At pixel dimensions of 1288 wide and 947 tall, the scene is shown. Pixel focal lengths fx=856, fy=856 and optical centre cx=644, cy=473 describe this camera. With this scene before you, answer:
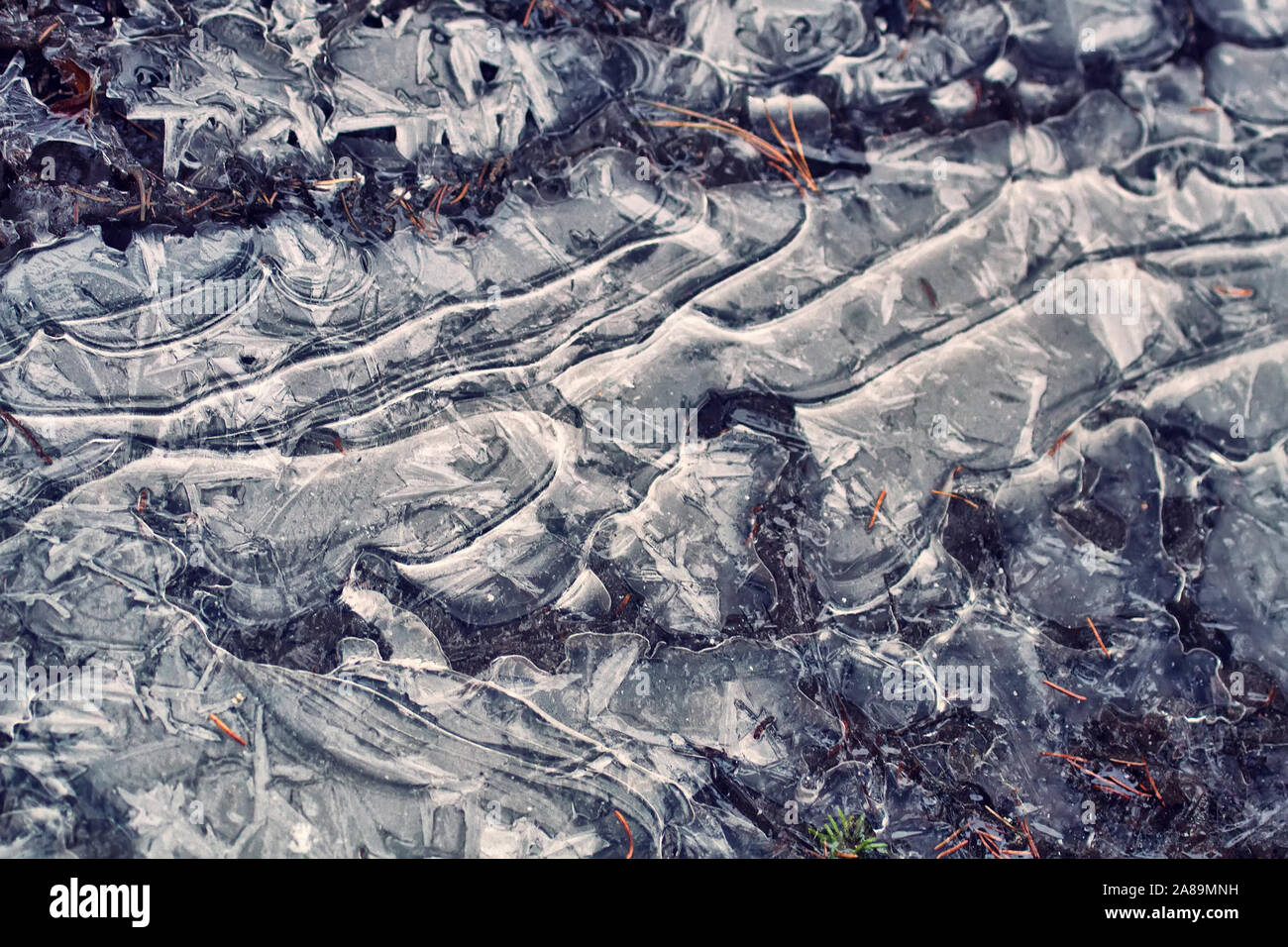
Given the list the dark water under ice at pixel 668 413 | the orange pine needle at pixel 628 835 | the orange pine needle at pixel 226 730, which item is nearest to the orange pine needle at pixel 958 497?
the dark water under ice at pixel 668 413

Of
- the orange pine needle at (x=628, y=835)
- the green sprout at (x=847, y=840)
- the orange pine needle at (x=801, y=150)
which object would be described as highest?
the orange pine needle at (x=801, y=150)

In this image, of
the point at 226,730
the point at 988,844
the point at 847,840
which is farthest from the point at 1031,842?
the point at 226,730

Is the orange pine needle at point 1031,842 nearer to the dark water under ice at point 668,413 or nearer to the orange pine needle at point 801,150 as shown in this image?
the dark water under ice at point 668,413

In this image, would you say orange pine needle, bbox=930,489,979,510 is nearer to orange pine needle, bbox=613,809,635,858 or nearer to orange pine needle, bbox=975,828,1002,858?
orange pine needle, bbox=975,828,1002,858

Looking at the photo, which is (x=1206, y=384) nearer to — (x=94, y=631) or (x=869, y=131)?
(x=869, y=131)

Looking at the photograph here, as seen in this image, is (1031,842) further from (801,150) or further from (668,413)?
(801,150)
